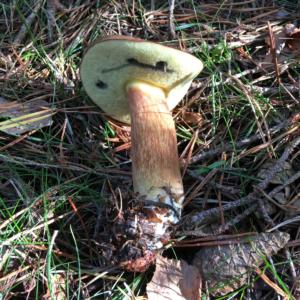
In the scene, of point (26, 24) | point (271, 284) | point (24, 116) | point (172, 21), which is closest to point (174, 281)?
point (271, 284)

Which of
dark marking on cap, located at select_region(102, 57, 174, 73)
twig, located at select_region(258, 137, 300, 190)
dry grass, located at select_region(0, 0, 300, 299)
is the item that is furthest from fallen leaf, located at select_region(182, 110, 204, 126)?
twig, located at select_region(258, 137, 300, 190)

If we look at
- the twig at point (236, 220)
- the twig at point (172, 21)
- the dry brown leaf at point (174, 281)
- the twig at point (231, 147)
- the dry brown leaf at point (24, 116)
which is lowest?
the dry brown leaf at point (174, 281)

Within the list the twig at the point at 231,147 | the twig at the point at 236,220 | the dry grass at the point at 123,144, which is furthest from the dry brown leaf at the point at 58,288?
the twig at the point at 231,147

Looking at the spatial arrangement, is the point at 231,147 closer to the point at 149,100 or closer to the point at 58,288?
the point at 149,100

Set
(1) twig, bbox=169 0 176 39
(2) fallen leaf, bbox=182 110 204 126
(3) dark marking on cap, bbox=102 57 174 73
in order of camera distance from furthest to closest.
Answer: (1) twig, bbox=169 0 176 39 → (2) fallen leaf, bbox=182 110 204 126 → (3) dark marking on cap, bbox=102 57 174 73

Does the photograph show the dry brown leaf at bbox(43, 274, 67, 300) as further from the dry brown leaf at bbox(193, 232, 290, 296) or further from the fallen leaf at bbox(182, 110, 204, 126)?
the fallen leaf at bbox(182, 110, 204, 126)

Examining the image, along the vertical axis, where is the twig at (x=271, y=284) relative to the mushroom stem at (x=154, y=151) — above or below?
below

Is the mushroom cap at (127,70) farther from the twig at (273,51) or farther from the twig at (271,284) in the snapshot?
the twig at (271,284)
